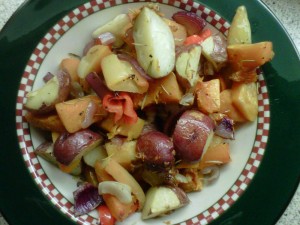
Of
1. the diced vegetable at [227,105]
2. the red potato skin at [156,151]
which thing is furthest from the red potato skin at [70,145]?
the diced vegetable at [227,105]

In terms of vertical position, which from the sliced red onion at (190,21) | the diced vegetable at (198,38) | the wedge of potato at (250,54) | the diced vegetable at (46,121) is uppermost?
the sliced red onion at (190,21)

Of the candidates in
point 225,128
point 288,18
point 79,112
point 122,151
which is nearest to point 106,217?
point 122,151

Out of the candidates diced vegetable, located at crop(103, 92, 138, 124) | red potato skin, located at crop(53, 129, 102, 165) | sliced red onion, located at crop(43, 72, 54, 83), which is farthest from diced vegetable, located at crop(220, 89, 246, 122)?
sliced red onion, located at crop(43, 72, 54, 83)

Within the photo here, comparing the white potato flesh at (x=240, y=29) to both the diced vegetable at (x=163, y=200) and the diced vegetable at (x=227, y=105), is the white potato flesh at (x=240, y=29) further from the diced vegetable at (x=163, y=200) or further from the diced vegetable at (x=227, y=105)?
the diced vegetable at (x=163, y=200)

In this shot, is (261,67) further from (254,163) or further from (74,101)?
(74,101)

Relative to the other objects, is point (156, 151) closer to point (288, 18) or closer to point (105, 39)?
point (105, 39)

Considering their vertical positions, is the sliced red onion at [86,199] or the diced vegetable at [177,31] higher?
the diced vegetable at [177,31]
